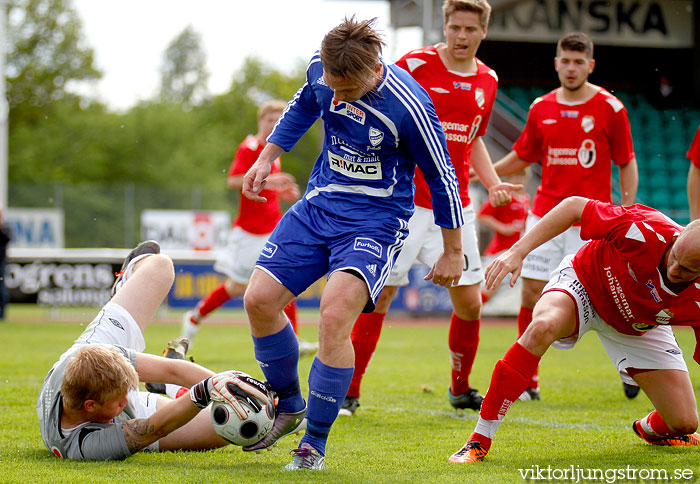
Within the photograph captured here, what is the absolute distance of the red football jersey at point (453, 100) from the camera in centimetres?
582


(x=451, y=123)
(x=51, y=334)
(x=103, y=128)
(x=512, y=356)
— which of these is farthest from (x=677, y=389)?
(x=103, y=128)

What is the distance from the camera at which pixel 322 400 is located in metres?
3.90

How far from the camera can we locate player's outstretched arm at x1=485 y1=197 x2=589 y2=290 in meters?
3.88

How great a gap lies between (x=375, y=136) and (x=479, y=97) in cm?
207

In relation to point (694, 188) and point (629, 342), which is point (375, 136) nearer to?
point (629, 342)

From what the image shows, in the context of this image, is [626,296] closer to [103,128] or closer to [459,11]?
[459,11]

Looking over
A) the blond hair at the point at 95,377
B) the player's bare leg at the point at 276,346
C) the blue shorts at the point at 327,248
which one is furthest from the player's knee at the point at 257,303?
the blond hair at the point at 95,377

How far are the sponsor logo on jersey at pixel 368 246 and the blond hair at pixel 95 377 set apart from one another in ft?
3.78

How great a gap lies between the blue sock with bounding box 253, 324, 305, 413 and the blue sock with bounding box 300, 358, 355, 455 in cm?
32

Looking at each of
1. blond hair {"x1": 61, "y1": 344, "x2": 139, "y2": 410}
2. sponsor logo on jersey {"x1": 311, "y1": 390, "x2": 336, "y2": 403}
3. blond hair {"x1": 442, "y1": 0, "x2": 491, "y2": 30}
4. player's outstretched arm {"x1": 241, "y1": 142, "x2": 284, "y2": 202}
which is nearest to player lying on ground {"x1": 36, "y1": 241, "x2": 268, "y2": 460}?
blond hair {"x1": 61, "y1": 344, "x2": 139, "y2": 410}

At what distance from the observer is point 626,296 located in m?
4.17

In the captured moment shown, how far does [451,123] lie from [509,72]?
44.4 feet

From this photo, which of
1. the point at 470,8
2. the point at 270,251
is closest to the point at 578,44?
the point at 470,8

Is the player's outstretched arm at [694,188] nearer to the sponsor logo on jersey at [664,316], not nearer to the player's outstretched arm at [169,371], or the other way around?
the sponsor logo on jersey at [664,316]
